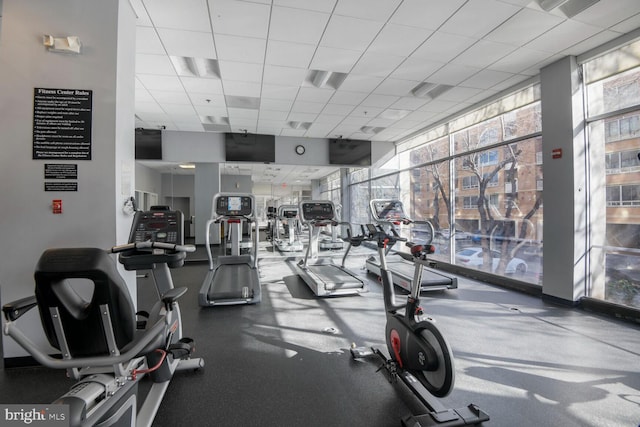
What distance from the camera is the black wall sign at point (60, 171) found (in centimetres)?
249

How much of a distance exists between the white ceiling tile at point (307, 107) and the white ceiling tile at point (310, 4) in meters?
2.58

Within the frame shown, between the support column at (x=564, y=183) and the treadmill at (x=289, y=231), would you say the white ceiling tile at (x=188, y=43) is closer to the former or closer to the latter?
the support column at (x=564, y=183)

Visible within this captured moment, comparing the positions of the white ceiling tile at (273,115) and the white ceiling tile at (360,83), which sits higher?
the white ceiling tile at (273,115)

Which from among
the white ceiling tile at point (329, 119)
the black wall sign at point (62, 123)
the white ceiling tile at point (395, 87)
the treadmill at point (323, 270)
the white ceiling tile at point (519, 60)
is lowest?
the treadmill at point (323, 270)

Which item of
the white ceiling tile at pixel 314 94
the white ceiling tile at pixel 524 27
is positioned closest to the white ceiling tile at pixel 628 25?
the white ceiling tile at pixel 524 27

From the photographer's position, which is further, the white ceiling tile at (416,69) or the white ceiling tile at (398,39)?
the white ceiling tile at (416,69)

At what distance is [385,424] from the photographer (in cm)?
175

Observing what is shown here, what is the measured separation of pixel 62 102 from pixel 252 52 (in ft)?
7.31

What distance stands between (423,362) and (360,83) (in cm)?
431

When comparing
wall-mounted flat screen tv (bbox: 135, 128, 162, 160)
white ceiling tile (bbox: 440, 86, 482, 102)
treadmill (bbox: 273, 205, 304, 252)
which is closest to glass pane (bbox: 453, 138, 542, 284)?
white ceiling tile (bbox: 440, 86, 482, 102)

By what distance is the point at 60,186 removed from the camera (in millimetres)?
2504

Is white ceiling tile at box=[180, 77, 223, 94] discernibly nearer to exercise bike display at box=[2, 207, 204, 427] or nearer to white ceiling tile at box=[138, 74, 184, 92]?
white ceiling tile at box=[138, 74, 184, 92]

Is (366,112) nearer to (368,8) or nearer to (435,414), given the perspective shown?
(368,8)

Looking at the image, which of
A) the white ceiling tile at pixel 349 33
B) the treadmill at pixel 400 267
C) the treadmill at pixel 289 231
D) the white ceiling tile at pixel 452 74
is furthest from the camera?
the treadmill at pixel 289 231
